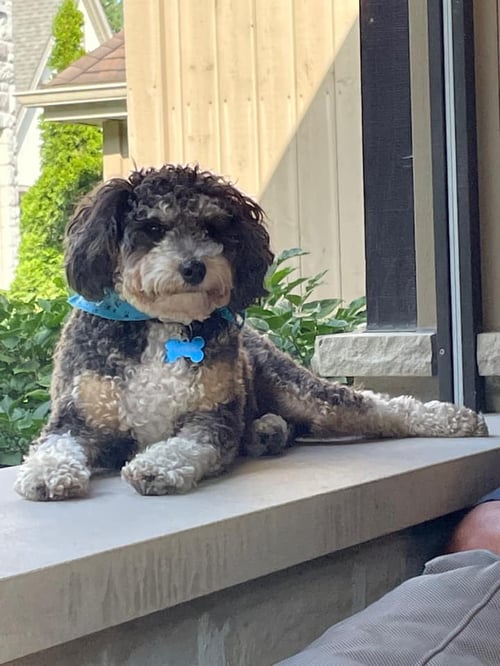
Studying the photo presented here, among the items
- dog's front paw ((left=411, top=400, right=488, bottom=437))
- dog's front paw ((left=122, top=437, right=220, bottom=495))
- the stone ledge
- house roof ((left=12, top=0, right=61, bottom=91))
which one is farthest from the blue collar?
house roof ((left=12, top=0, right=61, bottom=91))

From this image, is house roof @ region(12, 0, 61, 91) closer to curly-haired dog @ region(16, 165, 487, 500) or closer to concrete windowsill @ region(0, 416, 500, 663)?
curly-haired dog @ region(16, 165, 487, 500)

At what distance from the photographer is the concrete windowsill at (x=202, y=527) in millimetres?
1553

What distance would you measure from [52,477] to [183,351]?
14.0 inches

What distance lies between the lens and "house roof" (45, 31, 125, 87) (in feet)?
18.2

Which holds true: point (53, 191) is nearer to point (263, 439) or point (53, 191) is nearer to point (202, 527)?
point (263, 439)

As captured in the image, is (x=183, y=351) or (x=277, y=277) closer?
(x=183, y=351)

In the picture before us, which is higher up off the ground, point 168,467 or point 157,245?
point 157,245

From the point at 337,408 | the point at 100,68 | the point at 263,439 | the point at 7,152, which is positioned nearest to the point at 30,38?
the point at 100,68

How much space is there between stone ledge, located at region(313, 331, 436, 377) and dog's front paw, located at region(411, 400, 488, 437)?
409mm

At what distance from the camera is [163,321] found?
7.13 ft

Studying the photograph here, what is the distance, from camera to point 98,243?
6.90 ft

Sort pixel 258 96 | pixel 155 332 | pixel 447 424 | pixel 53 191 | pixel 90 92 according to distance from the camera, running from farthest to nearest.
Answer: pixel 53 191
pixel 90 92
pixel 258 96
pixel 447 424
pixel 155 332

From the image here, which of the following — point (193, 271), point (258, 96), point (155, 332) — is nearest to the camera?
point (193, 271)

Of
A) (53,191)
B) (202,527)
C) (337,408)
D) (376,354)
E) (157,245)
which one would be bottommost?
(202,527)
